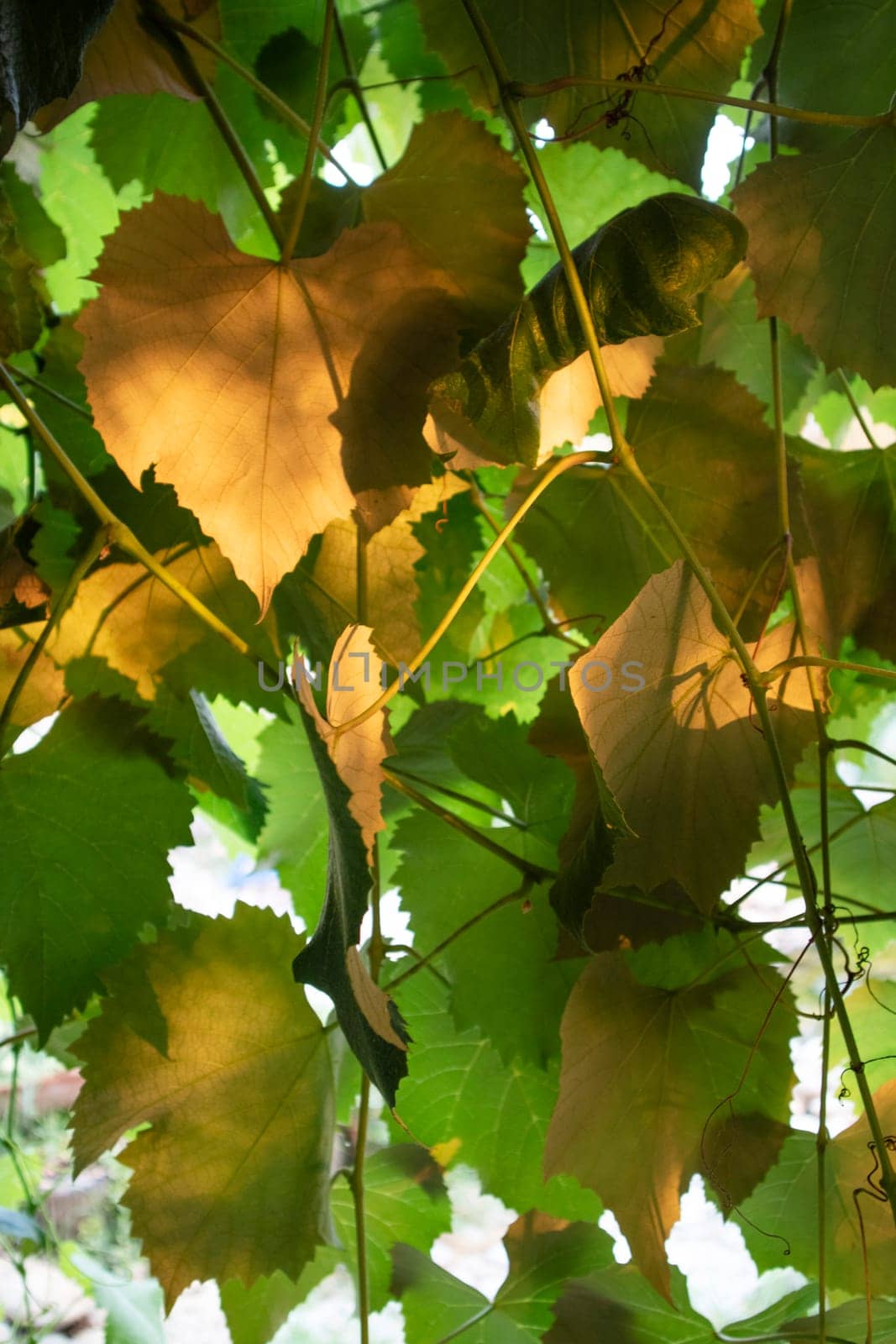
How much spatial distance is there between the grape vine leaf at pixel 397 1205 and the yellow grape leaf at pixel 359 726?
0.39 metres

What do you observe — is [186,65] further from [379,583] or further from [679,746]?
[679,746]

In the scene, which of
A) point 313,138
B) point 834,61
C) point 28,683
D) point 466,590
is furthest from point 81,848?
point 834,61

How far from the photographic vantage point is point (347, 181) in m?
0.51

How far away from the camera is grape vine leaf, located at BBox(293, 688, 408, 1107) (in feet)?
1.10

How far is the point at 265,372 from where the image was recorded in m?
0.43

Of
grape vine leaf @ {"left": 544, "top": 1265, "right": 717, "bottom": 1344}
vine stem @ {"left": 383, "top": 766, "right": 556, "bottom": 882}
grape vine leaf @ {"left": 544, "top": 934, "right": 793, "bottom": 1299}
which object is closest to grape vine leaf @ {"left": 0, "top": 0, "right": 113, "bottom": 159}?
vine stem @ {"left": 383, "top": 766, "right": 556, "bottom": 882}

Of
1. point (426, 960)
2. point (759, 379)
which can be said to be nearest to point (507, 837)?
point (426, 960)

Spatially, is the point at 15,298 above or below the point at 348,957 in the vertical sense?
above

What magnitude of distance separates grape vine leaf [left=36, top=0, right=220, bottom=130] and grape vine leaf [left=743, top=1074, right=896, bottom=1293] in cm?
57

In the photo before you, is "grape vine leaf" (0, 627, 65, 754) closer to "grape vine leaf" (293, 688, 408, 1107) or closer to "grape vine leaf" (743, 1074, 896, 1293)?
"grape vine leaf" (293, 688, 408, 1107)

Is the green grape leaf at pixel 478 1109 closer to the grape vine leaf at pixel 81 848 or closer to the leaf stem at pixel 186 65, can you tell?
the grape vine leaf at pixel 81 848

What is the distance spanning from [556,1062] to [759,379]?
1.44 ft

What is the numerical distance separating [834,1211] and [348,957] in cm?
37

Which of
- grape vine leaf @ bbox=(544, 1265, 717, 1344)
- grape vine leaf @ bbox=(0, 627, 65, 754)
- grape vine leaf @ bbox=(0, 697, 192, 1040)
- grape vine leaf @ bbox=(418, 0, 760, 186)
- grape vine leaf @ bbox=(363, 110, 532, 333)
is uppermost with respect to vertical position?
grape vine leaf @ bbox=(418, 0, 760, 186)
